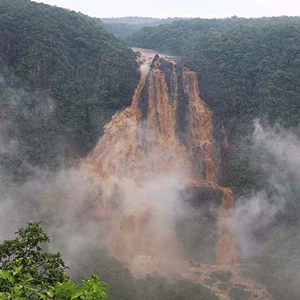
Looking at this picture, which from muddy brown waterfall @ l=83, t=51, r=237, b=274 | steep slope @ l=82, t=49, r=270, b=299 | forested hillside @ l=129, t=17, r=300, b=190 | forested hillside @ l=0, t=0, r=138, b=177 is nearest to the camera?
steep slope @ l=82, t=49, r=270, b=299

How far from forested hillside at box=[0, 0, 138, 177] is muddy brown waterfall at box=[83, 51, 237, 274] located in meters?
1.27

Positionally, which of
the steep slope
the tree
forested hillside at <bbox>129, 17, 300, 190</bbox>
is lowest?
the steep slope

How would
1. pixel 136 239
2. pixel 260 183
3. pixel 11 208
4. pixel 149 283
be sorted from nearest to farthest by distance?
pixel 149 283 < pixel 11 208 < pixel 136 239 < pixel 260 183

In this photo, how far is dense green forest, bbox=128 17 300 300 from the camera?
19469mm

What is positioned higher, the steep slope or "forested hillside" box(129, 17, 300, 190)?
"forested hillside" box(129, 17, 300, 190)

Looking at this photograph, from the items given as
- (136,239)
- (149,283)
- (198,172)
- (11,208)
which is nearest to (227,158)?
(198,172)

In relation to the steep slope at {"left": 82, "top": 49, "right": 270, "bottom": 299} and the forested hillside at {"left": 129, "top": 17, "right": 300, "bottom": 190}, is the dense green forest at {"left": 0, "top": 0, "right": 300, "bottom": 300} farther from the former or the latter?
the steep slope at {"left": 82, "top": 49, "right": 270, "bottom": 299}

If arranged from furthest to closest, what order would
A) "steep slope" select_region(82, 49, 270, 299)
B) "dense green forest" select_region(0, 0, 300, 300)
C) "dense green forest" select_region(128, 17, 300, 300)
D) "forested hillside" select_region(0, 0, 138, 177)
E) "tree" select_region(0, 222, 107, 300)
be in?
"forested hillside" select_region(0, 0, 138, 177)
"steep slope" select_region(82, 49, 270, 299)
"dense green forest" select_region(128, 17, 300, 300)
"dense green forest" select_region(0, 0, 300, 300)
"tree" select_region(0, 222, 107, 300)

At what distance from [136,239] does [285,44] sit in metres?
17.4

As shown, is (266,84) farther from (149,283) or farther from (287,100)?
(149,283)

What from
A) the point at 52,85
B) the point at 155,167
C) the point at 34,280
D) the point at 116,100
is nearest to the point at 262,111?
the point at 155,167

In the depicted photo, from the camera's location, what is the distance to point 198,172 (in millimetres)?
23062

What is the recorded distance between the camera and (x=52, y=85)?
23.3 metres

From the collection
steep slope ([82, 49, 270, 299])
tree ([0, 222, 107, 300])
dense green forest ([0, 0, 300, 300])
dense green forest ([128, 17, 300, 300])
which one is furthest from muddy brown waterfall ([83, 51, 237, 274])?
tree ([0, 222, 107, 300])
